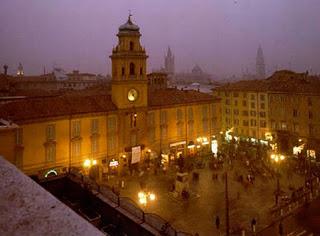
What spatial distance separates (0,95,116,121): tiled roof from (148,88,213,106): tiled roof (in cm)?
686

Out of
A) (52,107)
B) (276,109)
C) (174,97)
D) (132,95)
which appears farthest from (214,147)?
(52,107)

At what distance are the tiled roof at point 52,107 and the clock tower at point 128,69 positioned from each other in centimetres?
176

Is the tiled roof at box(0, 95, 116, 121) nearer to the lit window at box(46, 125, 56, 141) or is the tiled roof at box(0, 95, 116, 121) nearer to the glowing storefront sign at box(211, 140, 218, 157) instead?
the lit window at box(46, 125, 56, 141)

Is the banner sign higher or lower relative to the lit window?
lower

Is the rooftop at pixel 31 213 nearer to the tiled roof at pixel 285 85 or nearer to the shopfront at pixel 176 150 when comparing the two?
the shopfront at pixel 176 150

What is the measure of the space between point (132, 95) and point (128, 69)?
3214 millimetres

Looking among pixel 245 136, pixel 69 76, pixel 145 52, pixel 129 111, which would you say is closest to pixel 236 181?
pixel 129 111

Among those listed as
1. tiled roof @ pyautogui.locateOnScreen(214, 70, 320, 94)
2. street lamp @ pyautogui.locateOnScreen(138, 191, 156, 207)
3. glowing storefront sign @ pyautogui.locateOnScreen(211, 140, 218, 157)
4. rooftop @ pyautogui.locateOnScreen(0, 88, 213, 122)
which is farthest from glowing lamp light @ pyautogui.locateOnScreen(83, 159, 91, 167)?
tiled roof @ pyautogui.locateOnScreen(214, 70, 320, 94)

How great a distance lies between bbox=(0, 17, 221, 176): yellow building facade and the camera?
→ 106 ft

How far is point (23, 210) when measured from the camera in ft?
8.43

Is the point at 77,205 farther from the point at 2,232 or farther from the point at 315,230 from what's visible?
the point at 2,232

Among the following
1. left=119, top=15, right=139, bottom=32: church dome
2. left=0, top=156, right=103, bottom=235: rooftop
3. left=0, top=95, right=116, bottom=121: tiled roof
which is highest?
left=119, top=15, right=139, bottom=32: church dome

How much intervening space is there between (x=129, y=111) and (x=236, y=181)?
14933 millimetres

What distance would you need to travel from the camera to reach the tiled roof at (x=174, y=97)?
44.1 meters
